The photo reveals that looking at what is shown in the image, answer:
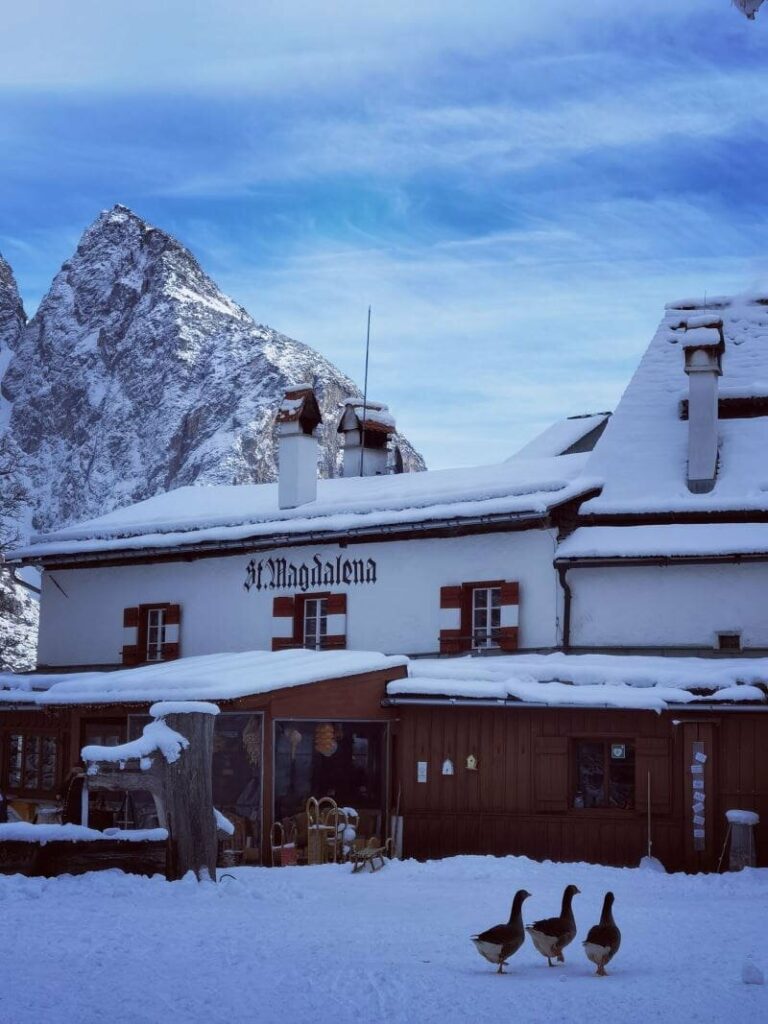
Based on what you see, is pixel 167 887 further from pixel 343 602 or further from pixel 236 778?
pixel 343 602

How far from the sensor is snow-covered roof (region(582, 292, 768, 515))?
21359 millimetres

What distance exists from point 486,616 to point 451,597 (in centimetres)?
57

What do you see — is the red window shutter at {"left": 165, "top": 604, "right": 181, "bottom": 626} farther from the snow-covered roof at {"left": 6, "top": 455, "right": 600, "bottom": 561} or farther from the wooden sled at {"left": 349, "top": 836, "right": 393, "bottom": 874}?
the wooden sled at {"left": 349, "top": 836, "right": 393, "bottom": 874}

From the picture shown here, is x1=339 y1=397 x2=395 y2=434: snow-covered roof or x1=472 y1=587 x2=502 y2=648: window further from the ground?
x1=339 y1=397 x2=395 y2=434: snow-covered roof

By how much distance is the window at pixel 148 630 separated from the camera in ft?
83.1

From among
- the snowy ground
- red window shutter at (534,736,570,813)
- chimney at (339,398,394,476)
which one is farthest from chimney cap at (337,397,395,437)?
the snowy ground

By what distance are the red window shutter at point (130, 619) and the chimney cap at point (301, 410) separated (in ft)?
13.3

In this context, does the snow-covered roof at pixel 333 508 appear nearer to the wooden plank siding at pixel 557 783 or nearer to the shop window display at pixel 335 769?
the shop window display at pixel 335 769

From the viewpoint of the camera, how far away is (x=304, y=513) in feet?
80.4

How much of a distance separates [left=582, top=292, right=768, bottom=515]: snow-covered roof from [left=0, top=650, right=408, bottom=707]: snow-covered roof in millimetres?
4525

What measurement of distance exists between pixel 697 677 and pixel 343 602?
7.05m

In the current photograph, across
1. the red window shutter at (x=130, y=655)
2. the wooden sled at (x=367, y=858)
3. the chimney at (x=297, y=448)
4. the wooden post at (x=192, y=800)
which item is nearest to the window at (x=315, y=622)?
the chimney at (x=297, y=448)

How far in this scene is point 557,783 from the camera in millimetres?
18469

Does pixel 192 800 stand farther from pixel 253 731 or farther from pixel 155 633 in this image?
pixel 155 633
